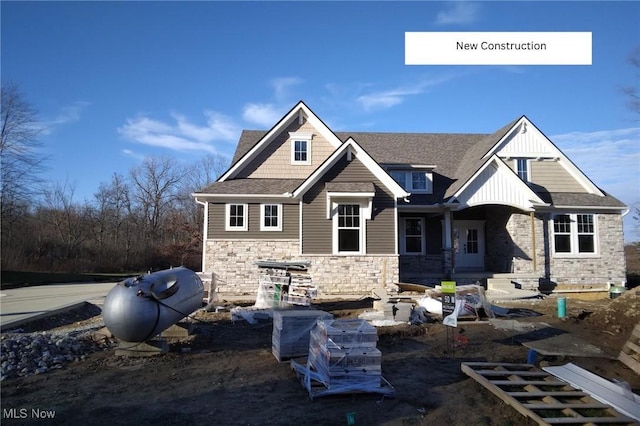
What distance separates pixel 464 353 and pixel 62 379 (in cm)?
762

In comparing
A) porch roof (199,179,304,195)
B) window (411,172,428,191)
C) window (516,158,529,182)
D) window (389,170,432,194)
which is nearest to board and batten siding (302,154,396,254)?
porch roof (199,179,304,195)

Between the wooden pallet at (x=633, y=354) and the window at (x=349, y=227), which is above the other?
the window at (x=349, y=227)

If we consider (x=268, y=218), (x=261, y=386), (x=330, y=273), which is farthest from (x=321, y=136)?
(x=261, y=386)

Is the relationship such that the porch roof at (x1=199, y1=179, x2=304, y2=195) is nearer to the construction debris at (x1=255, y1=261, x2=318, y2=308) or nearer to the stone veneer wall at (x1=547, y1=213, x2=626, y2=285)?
the construction debris at (x1=255, y1=261, x2=318, y2=308)

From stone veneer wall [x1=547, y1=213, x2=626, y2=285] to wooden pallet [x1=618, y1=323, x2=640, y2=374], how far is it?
424 inches

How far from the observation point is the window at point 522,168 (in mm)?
19438

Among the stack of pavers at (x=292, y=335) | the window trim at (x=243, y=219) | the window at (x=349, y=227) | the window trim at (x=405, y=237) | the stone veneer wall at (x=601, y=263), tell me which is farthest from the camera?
the window trim at (x=405, y=237)

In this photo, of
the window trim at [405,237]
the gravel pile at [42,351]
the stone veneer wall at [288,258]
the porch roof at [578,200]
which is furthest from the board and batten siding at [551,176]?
the gravel pile at [42,351]

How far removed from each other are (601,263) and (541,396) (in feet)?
51.6

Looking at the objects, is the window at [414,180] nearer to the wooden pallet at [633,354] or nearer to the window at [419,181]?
the window at [419,181]

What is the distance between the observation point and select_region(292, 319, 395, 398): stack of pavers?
242 inches

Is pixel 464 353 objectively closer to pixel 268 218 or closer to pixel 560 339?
pixel 560 339

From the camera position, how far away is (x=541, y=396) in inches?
232

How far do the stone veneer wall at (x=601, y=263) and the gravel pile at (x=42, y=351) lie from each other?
17.7 m
